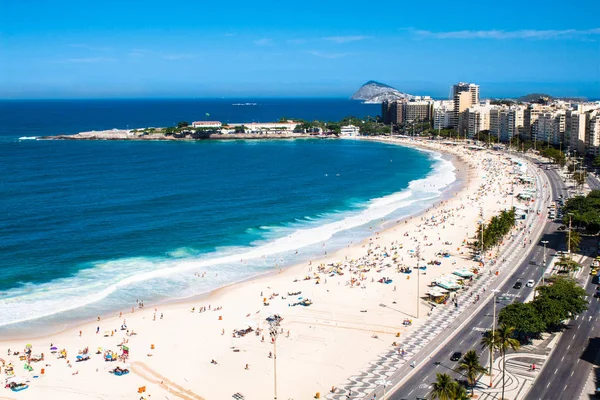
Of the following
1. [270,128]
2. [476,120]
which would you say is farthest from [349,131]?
[476,120]

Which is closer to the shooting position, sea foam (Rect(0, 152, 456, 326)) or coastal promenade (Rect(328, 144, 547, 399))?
coastal promenade (Rect(328, 144, 547, 399))

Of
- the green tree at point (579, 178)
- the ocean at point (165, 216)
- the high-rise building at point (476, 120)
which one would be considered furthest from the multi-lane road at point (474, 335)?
the high-rise building at point (476, 120)

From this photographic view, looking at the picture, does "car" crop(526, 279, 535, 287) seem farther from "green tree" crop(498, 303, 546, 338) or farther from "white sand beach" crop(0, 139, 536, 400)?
"green tree" crop(498, 303, 546, 338)

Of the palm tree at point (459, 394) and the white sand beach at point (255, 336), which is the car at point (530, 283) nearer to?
the white sand beach at point (255, 336)

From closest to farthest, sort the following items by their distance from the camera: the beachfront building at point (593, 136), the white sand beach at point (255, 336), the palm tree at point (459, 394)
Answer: the palm tree at point (459, 394)
the white sand beach at point (255, 336)
the beachfront building at point (593, 136)

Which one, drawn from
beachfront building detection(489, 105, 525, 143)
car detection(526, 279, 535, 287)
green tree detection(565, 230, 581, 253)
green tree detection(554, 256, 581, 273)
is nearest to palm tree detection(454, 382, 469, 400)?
car detection(526, 279, 535, 287)

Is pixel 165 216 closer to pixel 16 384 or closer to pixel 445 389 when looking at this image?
pixel 16 384

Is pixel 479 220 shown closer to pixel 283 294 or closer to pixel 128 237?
pixel 283 294
